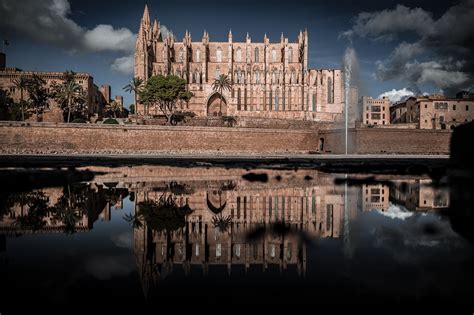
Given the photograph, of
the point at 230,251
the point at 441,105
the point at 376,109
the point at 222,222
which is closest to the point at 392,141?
the point at 441,105

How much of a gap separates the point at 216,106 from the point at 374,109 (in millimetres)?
54290

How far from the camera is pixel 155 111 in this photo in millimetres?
73812

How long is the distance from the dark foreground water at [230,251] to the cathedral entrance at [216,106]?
227 ft

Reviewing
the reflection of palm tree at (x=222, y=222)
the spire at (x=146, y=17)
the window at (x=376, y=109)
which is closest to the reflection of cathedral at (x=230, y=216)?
the reflection of palm tree at (x=222, y=222)

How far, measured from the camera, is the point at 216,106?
7944cm

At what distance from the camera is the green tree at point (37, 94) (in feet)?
206

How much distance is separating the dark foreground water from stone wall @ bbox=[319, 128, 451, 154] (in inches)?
1519

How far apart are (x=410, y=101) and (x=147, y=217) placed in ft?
292

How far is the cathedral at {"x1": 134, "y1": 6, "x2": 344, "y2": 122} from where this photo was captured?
76.1 meters

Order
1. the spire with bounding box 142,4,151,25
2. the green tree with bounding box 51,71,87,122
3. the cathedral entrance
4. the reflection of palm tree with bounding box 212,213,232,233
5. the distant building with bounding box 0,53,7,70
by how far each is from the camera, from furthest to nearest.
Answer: the spire with bounding box 142,4,151,25, the cathedral entrance, the distant building with bounding box 0,53,7,70, the green tree with bounding box 51,71,87,122, the reflection of palm tree with bounding box 212,213,232,233

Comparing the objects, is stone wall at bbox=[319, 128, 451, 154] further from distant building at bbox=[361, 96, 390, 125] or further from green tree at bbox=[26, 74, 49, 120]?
distant building at bbox=[361, 96, 390, 125]

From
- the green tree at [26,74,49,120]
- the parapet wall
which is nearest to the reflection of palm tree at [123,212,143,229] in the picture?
the parapet wall

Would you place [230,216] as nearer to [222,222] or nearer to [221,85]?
[222,222]

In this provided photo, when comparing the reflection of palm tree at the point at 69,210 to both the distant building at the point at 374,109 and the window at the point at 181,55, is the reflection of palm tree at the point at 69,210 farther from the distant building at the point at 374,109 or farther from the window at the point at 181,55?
the distant building at the point at 374,109
